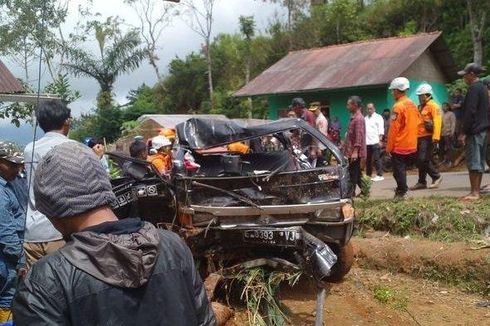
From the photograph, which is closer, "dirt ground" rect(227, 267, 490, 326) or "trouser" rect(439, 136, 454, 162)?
"dirt ground" rect(227, 267, 490, 326)

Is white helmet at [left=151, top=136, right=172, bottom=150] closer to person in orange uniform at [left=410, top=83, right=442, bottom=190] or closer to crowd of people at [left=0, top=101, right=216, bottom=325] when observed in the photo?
person in orange uniform at [left=410, top=83, right=442, bottom=190]

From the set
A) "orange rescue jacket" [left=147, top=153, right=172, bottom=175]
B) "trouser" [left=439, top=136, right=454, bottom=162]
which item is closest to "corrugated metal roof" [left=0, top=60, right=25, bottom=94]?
"orange rescue jacket" [left=147, top=153, right=172, bottom=175]

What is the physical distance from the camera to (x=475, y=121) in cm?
780

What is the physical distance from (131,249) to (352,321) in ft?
14.6

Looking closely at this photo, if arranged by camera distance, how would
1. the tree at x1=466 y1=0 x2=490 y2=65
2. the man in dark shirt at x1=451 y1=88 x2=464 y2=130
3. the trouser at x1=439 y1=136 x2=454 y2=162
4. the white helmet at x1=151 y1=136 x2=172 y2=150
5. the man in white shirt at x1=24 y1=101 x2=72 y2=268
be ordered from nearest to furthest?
1. the man in white shirt at x1=24 y1=101 x2=72 y2=268
2. the white helmet at x1=151 y1=136 x2=172 y2=150
3. the man in dark shirt at x1=451 y1=88 x2=464 y2=130
4. the trouser at x1=439 y1=136 x2=454 y2=162
5. the tree at x1=466 y1=0 x2=490 y2=65

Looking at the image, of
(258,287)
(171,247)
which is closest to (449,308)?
(258,287)

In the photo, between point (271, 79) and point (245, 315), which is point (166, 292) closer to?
point (245, 315)


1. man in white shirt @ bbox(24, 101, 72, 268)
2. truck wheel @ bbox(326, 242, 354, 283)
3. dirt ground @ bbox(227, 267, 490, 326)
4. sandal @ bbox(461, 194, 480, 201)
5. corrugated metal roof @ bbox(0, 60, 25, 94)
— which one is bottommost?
dirt ground @ bbox(227, 267, 490, 326)

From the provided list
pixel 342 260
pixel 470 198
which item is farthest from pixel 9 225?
pixel 470 198

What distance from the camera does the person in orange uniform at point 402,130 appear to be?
8.22 meters

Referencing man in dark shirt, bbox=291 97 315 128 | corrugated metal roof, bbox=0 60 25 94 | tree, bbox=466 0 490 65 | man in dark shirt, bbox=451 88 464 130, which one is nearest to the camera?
man in dark shirt, bbox=291 97 315 128

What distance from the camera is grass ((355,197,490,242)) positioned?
713 centimetres

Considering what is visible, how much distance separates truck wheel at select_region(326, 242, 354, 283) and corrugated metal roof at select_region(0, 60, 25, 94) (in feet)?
20.5

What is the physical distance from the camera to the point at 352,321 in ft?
18.7
